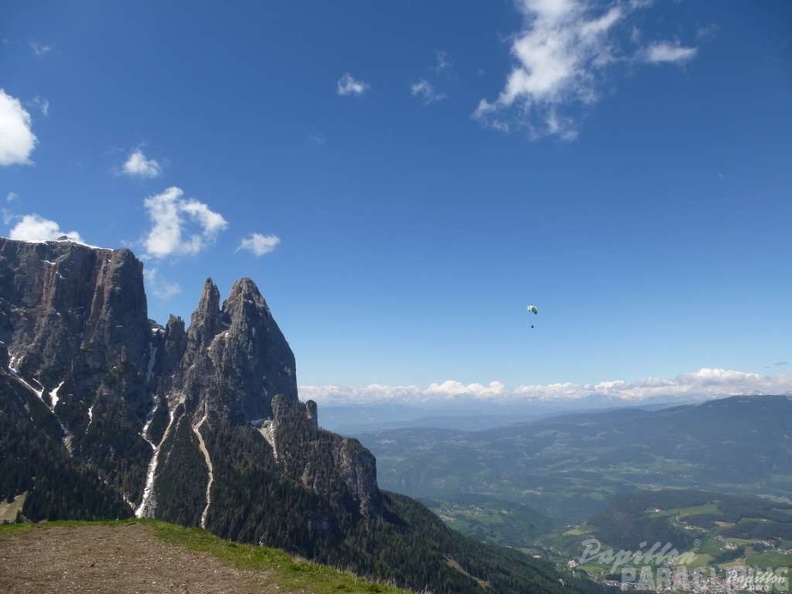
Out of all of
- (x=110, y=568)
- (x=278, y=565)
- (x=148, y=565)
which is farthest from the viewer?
(x=278, y=565)

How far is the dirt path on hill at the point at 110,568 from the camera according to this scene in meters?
29.9

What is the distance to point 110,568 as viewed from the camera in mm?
33688

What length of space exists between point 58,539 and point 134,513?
6045 inches

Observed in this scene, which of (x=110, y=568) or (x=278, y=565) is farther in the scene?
(x=278, y=565)

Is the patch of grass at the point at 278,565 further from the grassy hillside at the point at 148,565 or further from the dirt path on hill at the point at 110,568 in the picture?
the dirt path on hill at the point at 110,568

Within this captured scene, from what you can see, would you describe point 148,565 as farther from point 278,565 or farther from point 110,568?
point 278,565

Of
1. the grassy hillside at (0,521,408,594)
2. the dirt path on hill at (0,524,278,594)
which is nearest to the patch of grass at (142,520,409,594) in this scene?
the grassy hillside at (0,521,408,594)

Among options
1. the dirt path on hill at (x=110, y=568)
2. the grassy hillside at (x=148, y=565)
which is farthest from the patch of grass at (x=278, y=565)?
the dirt path on hill at (x=110, y=568)

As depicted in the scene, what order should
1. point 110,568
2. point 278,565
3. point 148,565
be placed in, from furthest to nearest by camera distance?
1. point 278,565
2. point 148,565
3. point 110,568

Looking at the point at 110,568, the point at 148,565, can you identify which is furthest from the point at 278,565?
the point at 110,568

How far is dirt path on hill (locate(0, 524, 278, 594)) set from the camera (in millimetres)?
29922

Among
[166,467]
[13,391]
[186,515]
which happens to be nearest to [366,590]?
[186,515]

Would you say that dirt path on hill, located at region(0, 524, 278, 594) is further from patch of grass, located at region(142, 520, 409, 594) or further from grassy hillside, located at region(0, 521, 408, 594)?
patch of grass, located at region(142, 520, 409, 594)

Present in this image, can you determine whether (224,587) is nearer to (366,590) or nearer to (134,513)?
(366,590)
